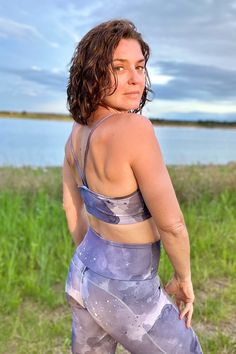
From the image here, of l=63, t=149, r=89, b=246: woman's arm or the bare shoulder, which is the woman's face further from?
l=63, t=149, r=89, b=246: woman's arm

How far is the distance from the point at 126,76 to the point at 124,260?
0.69 m

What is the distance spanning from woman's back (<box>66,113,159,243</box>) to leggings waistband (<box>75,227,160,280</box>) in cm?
3

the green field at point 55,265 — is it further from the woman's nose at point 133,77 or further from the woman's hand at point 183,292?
the woman's nose at point 133,77

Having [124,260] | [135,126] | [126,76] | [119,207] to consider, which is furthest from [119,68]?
[124,260]

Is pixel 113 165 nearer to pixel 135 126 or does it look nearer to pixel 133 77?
pixel 135 126

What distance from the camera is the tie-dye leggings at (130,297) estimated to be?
1.90 m

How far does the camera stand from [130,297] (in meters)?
1.90

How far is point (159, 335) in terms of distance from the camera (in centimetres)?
193

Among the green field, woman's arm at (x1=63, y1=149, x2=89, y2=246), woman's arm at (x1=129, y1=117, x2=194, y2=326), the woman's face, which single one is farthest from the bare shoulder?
the green field

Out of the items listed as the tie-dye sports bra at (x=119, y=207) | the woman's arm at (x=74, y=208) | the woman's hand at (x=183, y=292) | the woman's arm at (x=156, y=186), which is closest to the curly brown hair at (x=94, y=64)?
the tie-dye sports bra at (x=119, y=207)

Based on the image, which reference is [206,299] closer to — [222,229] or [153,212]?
[222,229]

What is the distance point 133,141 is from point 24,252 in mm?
3164

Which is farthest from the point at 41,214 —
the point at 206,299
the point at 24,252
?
the point at 206,299

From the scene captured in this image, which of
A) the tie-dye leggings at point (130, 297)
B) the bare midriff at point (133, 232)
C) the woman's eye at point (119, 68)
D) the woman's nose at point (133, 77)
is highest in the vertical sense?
the woman's eye at point (119, 68)
